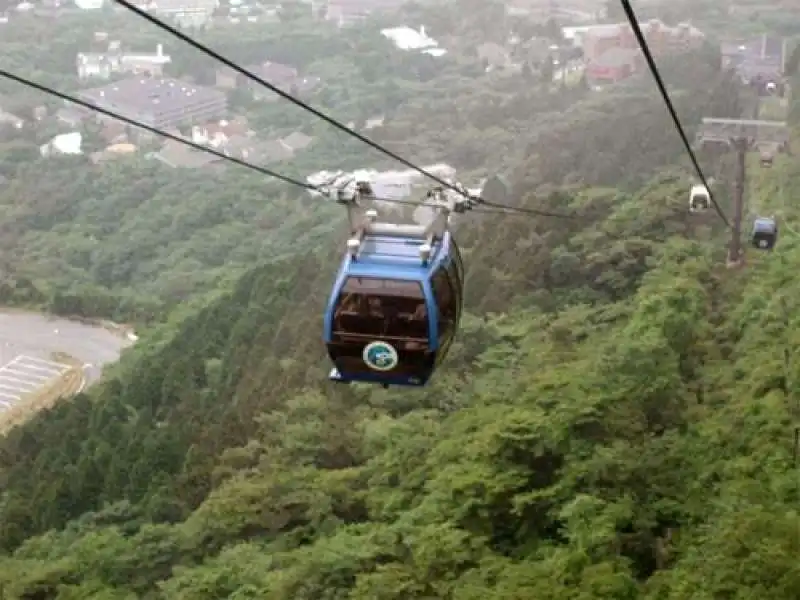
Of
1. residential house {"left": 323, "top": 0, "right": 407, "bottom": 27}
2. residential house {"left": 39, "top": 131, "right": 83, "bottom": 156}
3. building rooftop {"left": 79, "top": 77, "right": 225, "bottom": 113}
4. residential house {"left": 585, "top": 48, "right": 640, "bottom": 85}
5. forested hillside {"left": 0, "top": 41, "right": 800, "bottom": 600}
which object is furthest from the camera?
residential house {"left": 323, "top": 0, "right": 407, "bottom": 27}

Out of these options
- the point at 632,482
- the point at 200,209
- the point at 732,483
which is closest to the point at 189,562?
the point at 632,482

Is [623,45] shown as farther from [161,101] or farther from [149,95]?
[149,95]

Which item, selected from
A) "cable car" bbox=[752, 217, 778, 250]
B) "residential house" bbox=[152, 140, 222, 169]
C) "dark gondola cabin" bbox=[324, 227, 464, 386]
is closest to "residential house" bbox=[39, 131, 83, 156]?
"residential house" bbox=[152, 140, 222, 169]

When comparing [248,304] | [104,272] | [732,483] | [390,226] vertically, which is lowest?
[104,272]

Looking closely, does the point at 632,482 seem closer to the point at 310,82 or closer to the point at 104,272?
the point at 104,272

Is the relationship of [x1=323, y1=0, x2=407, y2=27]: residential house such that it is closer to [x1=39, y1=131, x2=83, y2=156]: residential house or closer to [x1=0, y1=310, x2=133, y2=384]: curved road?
[x1=39, y1=131, x2=83, y2=156]: residential house

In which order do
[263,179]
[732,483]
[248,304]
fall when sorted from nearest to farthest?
[732,483], [248,304], [263,179]
